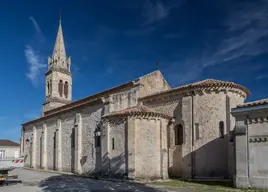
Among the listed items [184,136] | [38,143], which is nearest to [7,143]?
[38,143]

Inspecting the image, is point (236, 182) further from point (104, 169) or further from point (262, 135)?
point (104, 169)

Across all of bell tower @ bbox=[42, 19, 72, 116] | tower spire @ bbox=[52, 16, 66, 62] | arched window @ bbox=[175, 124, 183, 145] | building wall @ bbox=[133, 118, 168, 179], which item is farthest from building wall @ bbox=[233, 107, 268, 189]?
tower spire @ bbox=[52, 16, 66, 62]

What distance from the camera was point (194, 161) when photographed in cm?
1873

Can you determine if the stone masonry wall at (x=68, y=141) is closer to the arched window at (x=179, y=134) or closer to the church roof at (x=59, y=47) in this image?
the arched window at (x=179, y=134)

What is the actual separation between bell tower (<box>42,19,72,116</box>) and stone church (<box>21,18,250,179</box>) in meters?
17.2

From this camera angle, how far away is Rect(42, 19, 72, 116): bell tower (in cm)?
4069

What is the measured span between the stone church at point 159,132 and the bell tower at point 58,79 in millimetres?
17158

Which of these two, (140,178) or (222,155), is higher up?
(222,155)

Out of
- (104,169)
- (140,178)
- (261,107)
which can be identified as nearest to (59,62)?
(104,169)

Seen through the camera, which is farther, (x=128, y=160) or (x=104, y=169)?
(x=104, y=169)

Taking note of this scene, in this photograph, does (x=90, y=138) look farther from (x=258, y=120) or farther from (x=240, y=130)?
(x=258, y=120)

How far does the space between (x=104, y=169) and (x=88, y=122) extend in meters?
5.78

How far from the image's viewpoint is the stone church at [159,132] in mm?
18438

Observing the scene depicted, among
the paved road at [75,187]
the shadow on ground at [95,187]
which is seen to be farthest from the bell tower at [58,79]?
the shadow on ground at [95,187]
